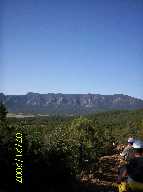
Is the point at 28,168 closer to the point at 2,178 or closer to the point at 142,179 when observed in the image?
the point at 2,178

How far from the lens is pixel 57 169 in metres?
11.7

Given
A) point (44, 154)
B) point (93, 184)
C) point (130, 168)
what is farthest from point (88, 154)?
point (130, 168)

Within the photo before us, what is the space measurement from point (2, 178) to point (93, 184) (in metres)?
4.41
